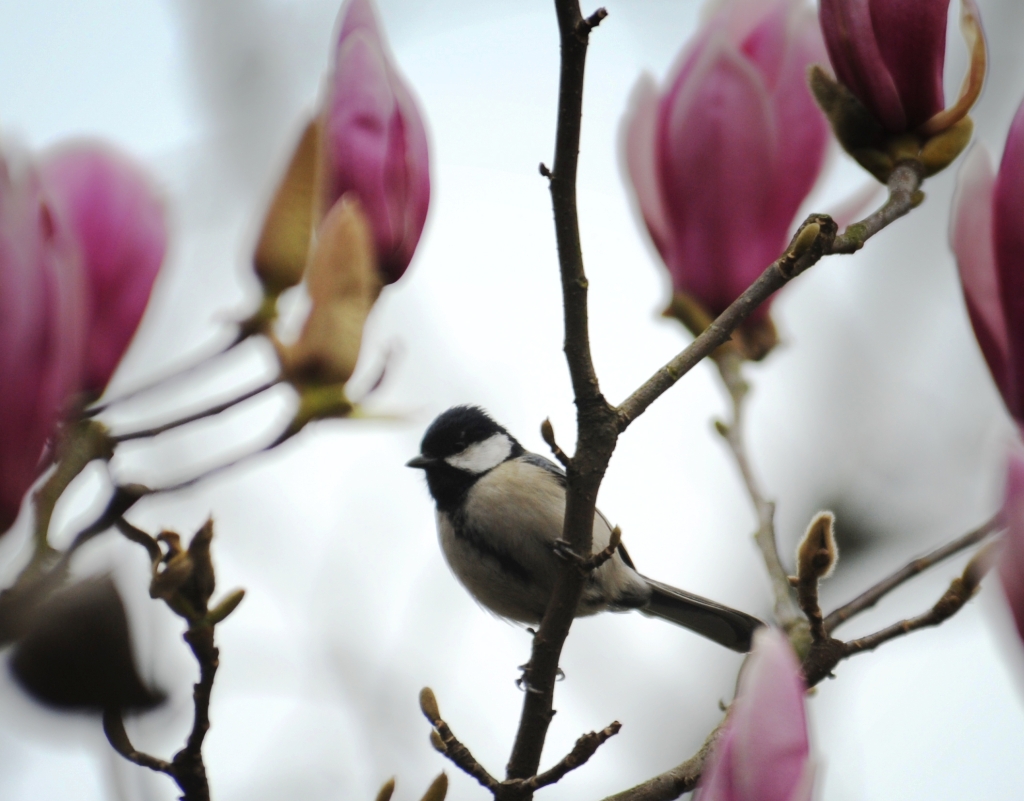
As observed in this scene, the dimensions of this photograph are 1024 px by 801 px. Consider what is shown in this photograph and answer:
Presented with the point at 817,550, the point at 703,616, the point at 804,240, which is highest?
the point at 804,240

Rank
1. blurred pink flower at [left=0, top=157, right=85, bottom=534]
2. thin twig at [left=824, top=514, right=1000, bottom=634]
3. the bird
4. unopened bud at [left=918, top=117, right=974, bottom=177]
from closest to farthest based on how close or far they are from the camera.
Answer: blurred pink flower at [left=0, top=157, right=85, bottom=534]
unopened bud at [left=918, top=117, right=974, bottom=177]
thin twig at [left=824, top=514, right=1000, bottom=634]
the bird

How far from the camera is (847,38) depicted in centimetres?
76

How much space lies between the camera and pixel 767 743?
50 cm

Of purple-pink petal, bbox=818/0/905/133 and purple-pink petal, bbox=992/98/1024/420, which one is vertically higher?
purple-pink petal, bbox=818/0/905/133

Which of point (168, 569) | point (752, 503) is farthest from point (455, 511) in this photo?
point (168, 569)

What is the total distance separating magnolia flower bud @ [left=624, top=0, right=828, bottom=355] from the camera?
0.90 meters

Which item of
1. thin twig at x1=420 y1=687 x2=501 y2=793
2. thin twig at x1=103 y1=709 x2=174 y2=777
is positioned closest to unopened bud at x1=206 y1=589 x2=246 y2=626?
thin twig at x1=103 y1=709 x2=174 y2=777

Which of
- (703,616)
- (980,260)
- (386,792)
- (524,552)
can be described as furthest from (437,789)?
(703,616)

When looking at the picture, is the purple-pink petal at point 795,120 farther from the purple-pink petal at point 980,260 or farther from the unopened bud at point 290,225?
the unopened bud at point 290,225

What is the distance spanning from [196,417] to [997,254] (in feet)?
1.58

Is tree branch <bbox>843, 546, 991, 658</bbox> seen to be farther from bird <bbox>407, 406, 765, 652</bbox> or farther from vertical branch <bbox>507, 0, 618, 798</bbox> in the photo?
bird <bbox>407, 406, 765, 652</bbox>

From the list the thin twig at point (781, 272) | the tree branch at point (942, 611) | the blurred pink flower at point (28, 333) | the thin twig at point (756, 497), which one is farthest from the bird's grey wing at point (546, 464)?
the blurred pink flower at point (28, 333)

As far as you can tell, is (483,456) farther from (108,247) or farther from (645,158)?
(108,247)

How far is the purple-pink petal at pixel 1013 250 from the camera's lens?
0.65 metres
